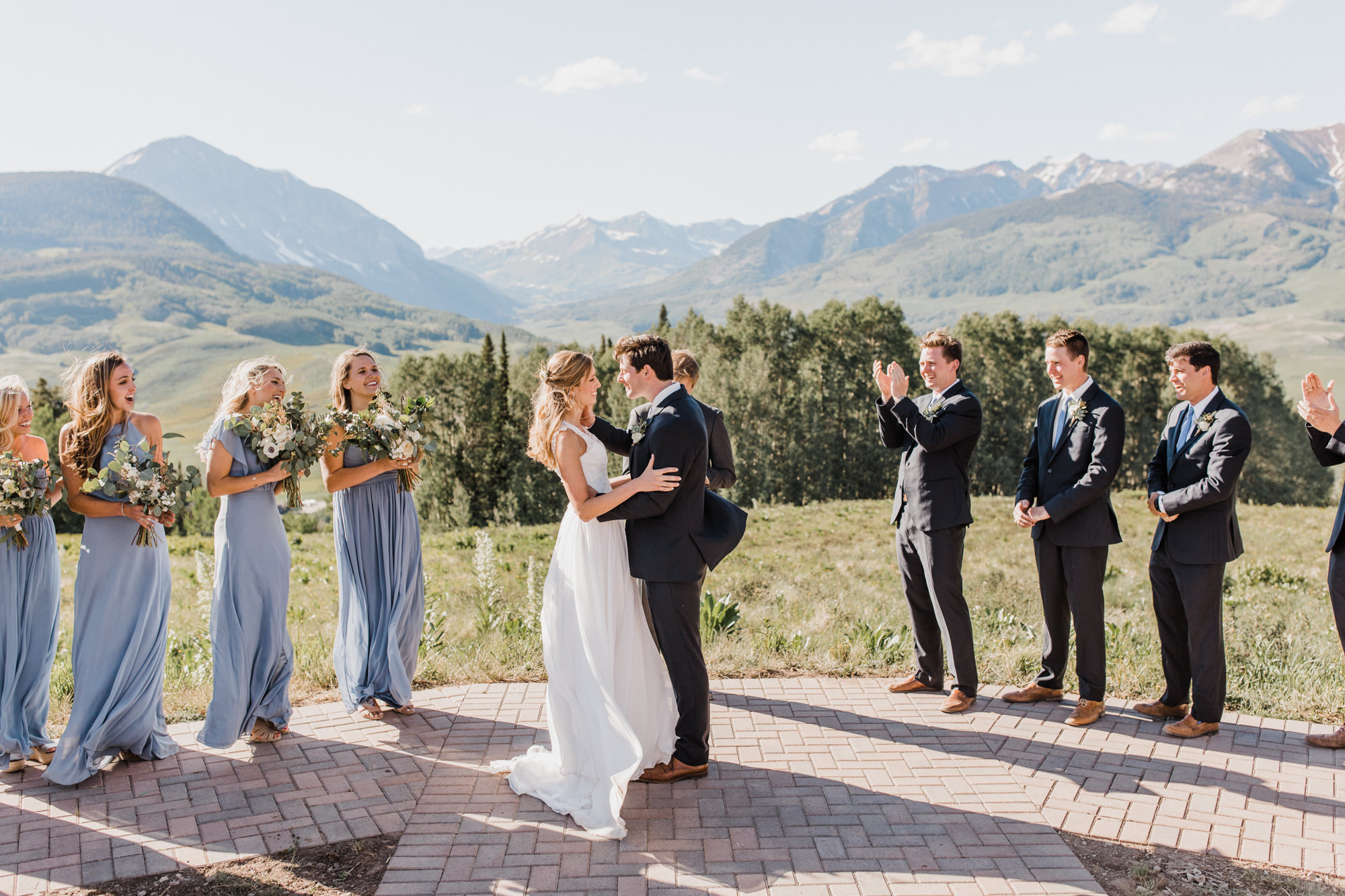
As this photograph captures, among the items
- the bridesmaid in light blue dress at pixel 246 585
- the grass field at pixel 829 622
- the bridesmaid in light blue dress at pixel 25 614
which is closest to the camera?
the bridesmaid in light blue dress at pixel 25 614

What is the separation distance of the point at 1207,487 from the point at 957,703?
2.27 metres

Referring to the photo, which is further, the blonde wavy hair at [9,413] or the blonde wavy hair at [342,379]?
the blonde wavy hair at [342,379]

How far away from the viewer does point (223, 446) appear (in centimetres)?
566

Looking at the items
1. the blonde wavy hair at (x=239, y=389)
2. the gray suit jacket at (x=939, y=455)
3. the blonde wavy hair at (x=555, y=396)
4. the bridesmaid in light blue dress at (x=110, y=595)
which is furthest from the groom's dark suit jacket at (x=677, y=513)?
the bridesmaid in light blue dress at (x=110, y=595)

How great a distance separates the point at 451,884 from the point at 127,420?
3590 mm

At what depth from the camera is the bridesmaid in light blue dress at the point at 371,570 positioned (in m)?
6.32

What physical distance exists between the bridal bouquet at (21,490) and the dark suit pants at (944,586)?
18.6 ft

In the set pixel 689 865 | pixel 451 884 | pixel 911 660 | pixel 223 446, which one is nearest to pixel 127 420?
pixel 223 446

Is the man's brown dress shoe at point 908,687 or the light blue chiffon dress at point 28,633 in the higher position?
the light blue chiffon dress at point 28,633

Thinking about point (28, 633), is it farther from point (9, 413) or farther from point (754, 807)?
point (754, 807)

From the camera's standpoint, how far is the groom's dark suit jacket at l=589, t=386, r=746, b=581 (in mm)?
4930

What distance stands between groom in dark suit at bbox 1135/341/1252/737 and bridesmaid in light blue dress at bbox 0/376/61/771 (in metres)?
7.18

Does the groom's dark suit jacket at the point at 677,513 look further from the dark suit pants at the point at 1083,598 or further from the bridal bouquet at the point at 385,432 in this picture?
the dark suit pants at the point at 1083,598

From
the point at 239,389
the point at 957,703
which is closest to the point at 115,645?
the point at 239,389
